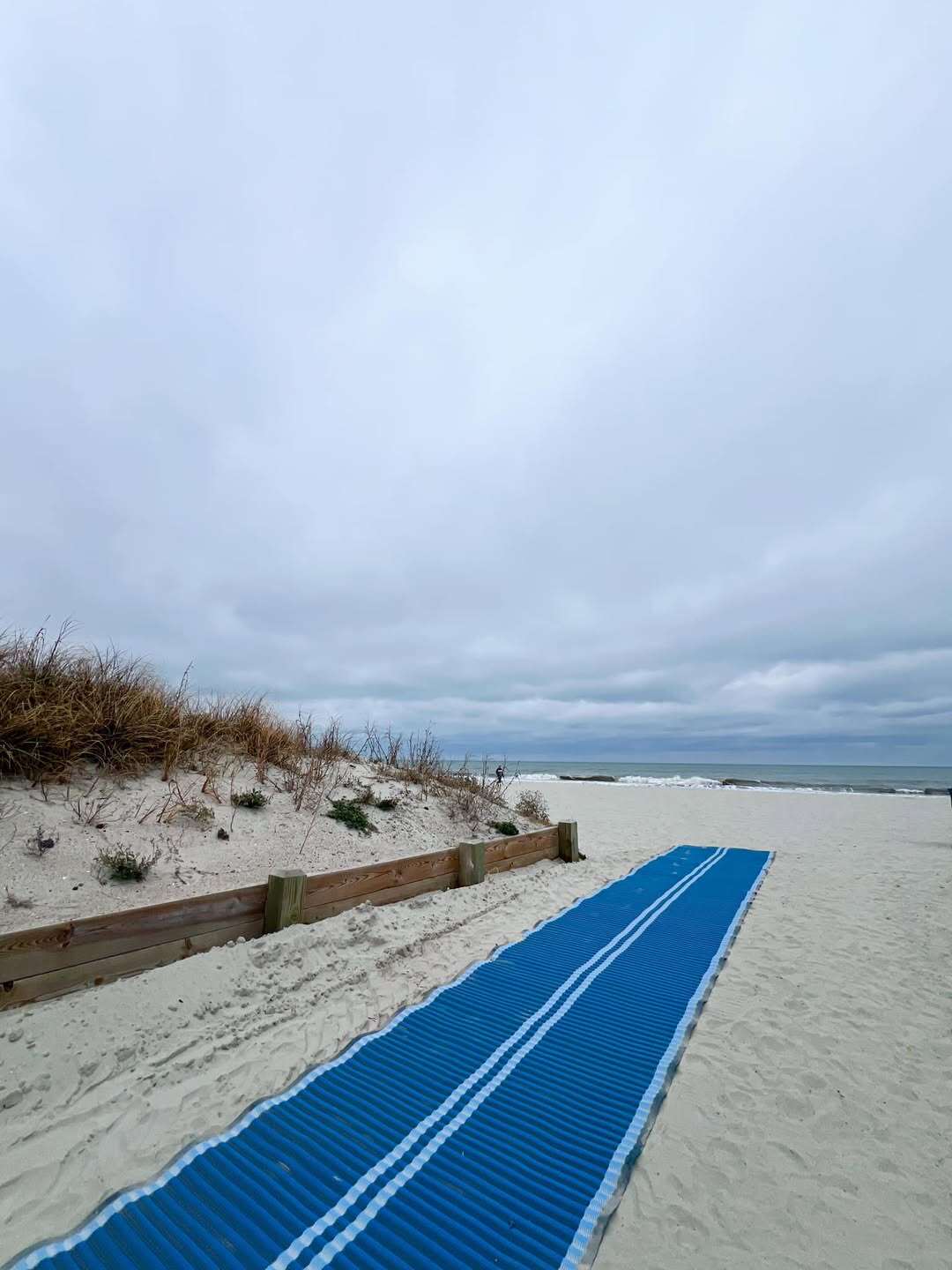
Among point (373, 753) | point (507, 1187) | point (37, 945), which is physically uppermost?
point (373, 753)

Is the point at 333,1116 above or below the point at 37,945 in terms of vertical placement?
below

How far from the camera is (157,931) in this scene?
Result: 3.40 meters

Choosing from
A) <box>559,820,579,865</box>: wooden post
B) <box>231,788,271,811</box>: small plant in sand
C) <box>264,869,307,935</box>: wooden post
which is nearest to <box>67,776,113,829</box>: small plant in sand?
<box>231,788,271,811</box>: small plant in sand

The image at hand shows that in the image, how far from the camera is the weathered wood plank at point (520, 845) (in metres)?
6.58

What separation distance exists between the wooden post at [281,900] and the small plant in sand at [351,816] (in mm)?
2077

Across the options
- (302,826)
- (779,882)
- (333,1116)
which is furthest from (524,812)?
(333,1116)

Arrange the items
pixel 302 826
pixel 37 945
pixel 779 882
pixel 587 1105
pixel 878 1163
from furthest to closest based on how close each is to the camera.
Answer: pixel 779 882 → pixel 302 826 → pixel 37 945 → pixel 587 1105 → pixel 878 1163

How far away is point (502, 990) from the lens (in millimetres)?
3848

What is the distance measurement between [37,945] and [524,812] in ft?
25.3

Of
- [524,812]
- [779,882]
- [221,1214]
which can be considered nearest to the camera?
[221,1214]

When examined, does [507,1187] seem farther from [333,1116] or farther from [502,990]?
[502,990]

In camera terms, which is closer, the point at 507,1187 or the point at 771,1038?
the point at 507,1187

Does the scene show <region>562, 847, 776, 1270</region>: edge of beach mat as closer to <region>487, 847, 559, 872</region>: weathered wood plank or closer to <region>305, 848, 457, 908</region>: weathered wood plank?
<region>305, 848, 457, 908</region>: weathered wood plank

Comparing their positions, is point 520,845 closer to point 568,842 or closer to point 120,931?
point 568,842
